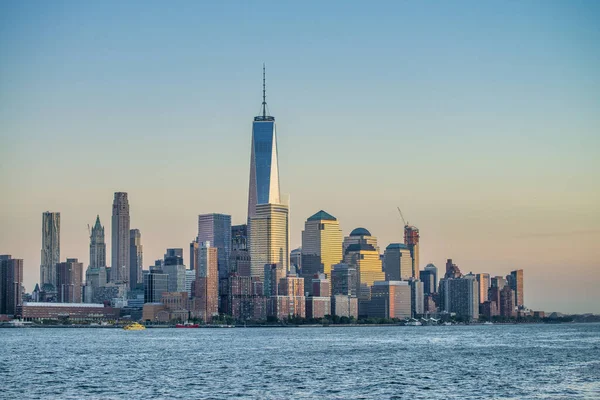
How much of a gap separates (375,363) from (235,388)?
105ft

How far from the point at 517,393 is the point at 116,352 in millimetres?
75828

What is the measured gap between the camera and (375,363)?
363 feet

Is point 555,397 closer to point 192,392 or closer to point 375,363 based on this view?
point 192,392

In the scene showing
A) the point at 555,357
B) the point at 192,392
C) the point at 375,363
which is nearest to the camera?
the point at 192,392

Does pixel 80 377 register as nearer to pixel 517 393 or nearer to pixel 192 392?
pixel 192 392

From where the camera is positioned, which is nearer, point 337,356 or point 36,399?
point 36,399

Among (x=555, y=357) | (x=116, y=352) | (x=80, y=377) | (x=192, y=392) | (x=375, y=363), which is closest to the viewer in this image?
(x=192, y=392)

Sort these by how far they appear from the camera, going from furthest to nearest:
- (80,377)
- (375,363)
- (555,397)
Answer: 1. (375,363)
2. (80,377)
3. (555,397)

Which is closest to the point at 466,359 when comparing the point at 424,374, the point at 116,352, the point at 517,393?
the point at 424,374

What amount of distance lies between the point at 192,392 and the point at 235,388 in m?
4.40

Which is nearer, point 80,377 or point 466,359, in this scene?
point 80,377

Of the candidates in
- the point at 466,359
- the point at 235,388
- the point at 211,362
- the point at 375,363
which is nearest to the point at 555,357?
the point at 466,359

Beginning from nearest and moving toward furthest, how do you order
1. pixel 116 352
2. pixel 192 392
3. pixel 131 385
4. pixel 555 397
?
pixel 555 397 → pixel 192 392 → pixel 131 385 → pixel 116 352

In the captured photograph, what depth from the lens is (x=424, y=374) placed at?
95500 mm
